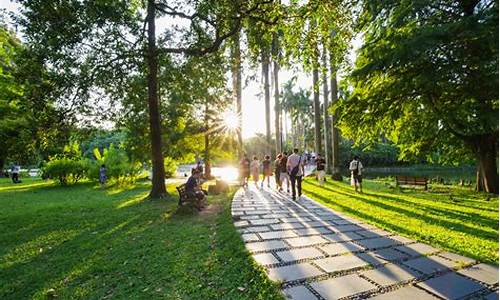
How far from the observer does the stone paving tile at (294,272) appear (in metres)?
3.90

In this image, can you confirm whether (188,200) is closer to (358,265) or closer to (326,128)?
(358,265)

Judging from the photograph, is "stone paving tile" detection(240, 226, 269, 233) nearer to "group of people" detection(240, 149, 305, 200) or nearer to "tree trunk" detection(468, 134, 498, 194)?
"group of people" detection(240, 149, 305, 200)

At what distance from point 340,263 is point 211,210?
20.4ft

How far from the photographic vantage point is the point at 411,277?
12.8 ft

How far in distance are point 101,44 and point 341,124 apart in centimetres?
859

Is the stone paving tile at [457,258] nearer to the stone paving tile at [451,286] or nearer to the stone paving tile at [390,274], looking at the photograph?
the stone paving tile at [451,286]

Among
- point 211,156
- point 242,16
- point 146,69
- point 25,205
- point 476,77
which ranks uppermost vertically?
point 242,16

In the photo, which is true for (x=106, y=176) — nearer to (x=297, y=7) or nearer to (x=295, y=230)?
(x=297, y=7)

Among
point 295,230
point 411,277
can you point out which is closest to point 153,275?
point 295,230

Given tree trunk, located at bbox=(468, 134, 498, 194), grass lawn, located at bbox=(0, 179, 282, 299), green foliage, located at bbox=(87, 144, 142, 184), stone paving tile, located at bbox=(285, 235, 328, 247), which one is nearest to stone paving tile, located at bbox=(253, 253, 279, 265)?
grass lawn, located at bbox=(0, 179, 282, 299)

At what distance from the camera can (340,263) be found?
4.40 m

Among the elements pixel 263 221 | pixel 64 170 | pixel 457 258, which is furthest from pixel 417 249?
pixel 64 170

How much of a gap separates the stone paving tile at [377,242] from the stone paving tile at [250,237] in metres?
1.78

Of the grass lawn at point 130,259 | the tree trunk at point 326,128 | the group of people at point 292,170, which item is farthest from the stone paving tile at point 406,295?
the tree trunk at point 326,128
